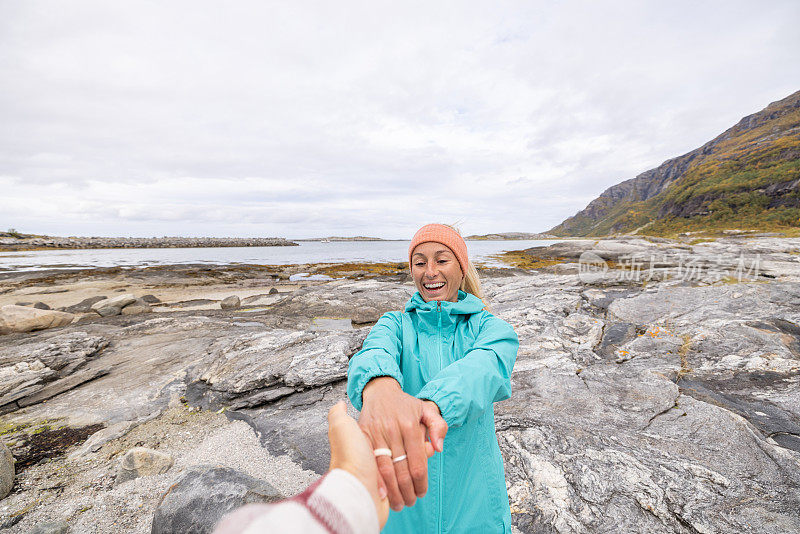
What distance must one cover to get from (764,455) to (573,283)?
10.8 metres

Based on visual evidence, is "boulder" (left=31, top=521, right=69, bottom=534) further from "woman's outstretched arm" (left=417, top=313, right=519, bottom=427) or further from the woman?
"woman's outstretched arm" (left=417, top=313, right=519, bottom=427)

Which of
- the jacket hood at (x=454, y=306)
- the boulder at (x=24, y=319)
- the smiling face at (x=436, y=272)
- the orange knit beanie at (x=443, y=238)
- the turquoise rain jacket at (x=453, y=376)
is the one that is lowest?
the boulder at (x=24, y=319)

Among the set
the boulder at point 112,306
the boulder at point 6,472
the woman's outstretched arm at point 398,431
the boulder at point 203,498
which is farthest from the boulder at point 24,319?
the woman's outstretched arm at point 398,431

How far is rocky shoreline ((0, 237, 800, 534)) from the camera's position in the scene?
336cm

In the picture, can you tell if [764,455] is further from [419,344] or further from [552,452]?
[419,344]

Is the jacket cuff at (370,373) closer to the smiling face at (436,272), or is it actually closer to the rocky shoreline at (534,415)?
the smiling face at (436,272)

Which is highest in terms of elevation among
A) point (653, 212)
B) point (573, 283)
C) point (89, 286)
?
point (653, 212)

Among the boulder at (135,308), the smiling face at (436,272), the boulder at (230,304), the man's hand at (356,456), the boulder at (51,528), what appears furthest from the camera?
the boulder at (230,304)

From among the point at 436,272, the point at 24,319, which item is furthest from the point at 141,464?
the point at 24,319

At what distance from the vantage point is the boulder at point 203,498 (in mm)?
2992

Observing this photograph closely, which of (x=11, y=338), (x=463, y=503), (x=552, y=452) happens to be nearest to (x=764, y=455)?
(x=552, y=452)

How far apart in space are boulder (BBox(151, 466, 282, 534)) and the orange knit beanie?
3087 mm

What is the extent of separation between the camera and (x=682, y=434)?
4242mm

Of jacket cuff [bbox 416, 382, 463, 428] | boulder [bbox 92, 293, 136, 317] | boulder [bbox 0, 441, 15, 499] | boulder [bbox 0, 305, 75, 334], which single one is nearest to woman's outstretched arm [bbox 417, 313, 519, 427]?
jacket cuff [bbox 416, 382, 463, 428]
